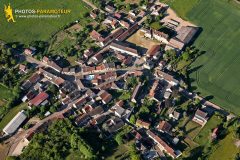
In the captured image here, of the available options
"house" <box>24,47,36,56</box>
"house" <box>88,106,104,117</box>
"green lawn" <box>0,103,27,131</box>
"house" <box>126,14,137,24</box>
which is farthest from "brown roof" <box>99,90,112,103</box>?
"house" <box>126,14,137,24</box>

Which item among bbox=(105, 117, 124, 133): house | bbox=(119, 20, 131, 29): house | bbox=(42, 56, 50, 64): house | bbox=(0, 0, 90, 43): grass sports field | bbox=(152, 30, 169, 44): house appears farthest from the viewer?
bbox=(119, 20, 131, 29): house

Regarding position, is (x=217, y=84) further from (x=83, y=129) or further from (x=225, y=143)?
(x=83, y=129)

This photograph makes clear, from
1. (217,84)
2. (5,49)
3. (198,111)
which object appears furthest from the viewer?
(5,49)

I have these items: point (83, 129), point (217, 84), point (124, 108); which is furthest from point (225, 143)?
point (83, 129)

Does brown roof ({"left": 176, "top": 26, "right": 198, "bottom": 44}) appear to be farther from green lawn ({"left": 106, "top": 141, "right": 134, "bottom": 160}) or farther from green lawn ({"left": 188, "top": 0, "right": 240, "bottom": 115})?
green lawn ({"left": 106, "top": 141, "right": 134, "bottom": 160})

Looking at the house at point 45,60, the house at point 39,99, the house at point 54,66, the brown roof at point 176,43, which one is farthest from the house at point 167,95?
the house at point 45,60
